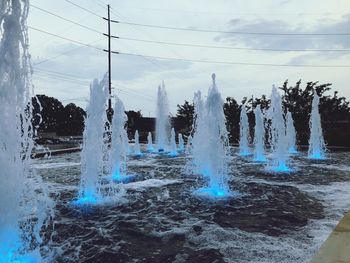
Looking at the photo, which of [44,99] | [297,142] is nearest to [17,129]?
[297,142]

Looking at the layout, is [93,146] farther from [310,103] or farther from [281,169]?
[310,103]

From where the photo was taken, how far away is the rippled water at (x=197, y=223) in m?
4.73

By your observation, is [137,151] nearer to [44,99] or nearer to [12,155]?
[12,155]

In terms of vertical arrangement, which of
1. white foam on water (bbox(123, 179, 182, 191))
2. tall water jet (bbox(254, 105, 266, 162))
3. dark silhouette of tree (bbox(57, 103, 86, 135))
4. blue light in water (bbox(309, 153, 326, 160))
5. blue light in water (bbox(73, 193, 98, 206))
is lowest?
blue light in water (bbox(73, 193, 98, 206))

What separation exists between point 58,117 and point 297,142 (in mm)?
39990

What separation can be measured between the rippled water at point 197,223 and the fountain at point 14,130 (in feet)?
2.07

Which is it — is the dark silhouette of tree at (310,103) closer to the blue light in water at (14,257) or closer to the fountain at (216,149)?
the fountain at (216,149)

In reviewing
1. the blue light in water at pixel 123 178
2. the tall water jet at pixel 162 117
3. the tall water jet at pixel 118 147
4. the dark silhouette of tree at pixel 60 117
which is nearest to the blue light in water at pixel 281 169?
the blue light in water at pixel 123 178

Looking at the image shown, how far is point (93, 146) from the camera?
29.2 ft

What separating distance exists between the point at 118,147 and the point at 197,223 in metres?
7.41

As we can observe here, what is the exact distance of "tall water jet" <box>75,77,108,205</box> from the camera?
8242 millimetres

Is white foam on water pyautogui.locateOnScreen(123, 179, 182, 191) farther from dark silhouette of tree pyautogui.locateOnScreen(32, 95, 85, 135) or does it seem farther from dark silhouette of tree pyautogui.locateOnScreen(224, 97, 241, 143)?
dark silhouette of tree pyautogui.locateOnScreen(32, 95, 85, 135)

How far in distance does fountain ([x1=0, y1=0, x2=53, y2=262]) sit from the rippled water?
631 millimetres

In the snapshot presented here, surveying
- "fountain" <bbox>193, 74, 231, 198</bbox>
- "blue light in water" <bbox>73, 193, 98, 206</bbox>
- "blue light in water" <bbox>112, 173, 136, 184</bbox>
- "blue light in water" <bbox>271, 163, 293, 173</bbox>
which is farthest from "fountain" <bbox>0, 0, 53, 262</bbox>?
"blue light in water" <bbox>271, 163, 293, 173</bbox>
